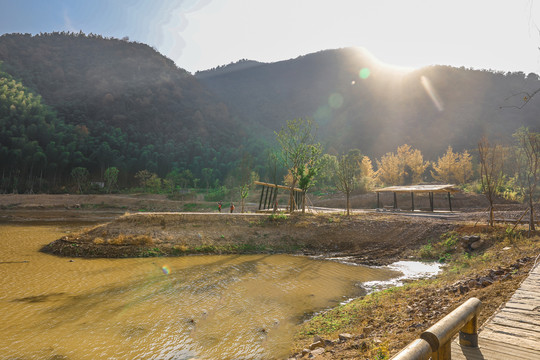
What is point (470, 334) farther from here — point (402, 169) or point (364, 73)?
point (364, 73)

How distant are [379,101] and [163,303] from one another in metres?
147

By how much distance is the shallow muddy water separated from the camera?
6.29 metres

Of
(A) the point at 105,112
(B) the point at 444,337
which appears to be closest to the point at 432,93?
(A) the point at 105,112

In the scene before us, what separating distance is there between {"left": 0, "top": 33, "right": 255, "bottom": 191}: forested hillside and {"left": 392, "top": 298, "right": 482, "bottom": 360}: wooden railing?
78317 mm

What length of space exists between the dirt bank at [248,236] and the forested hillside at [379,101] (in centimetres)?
6356

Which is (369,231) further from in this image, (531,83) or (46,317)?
(531,83)

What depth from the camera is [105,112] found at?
117562 mm

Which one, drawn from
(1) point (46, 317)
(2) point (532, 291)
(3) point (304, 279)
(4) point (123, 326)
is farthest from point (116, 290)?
(2) point (532, 291)

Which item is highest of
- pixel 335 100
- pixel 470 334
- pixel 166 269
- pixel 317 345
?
pixel 335 100

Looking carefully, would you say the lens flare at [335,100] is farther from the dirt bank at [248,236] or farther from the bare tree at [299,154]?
the dirt bank at [248,236]

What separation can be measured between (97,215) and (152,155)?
54.1 m

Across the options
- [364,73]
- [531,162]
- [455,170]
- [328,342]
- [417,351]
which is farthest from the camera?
[364,73]

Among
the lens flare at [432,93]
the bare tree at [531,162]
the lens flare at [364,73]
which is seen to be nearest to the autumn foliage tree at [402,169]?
the bare tree at [531,162]

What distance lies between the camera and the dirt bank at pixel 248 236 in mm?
16047
